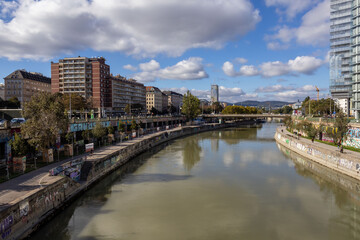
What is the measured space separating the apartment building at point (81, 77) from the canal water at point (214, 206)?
9022cm

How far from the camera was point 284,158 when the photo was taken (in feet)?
149

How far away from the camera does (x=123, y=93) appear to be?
13950cm

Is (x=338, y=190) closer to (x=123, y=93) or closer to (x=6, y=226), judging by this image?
(x=6, y=226)

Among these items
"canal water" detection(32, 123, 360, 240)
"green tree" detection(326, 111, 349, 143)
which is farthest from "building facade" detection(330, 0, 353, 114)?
"canal water" detection(32, 123, 360, 240)

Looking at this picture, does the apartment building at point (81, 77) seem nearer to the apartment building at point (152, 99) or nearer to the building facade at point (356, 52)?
the apartment building at point (152, 99)

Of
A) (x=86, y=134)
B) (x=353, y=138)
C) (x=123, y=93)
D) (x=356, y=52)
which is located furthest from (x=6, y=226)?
(x=123, y=93)

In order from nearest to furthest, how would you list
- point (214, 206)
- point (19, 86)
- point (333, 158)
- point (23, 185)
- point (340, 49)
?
point (23, 185) < point (214, 206) < point (333, 158) < point (340, 49) < point (19, 86)

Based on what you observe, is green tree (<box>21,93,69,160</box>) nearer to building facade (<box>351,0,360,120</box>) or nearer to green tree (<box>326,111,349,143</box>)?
green tree (<box>326,111,349,143</box>)

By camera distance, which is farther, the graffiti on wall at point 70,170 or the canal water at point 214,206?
the graffiti on wall at point 70,170

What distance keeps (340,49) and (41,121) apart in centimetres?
9648

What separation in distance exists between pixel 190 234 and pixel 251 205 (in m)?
7.56

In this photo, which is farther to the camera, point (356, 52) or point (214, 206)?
point (356, 52)

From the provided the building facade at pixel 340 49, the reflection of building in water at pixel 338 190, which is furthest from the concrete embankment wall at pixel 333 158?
the building facade at pixel 340 49

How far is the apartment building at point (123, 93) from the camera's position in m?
130
